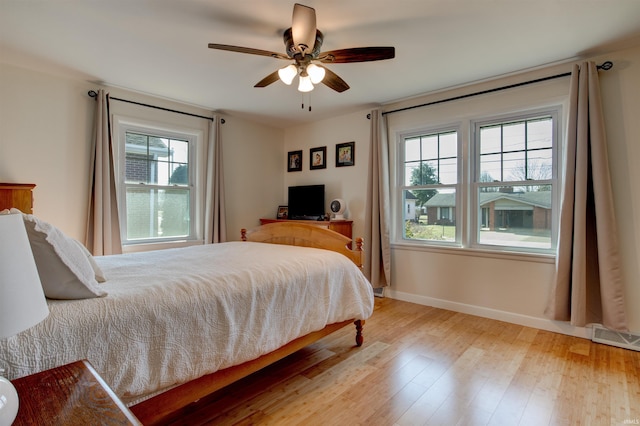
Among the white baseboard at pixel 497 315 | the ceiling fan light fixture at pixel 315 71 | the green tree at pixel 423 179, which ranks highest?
the ceiling fan light fixture at pixel 315 71

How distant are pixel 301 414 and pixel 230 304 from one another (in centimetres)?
75

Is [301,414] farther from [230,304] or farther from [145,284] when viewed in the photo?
[145,284]

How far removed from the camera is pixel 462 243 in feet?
11.3

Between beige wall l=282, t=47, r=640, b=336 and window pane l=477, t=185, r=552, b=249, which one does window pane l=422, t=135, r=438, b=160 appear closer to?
beige wall l=282, t=47, r=640, b=336

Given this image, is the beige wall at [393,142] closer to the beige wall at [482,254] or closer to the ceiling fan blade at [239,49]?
the beige wall at [482,254]

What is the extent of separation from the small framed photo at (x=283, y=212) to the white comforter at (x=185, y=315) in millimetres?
2543

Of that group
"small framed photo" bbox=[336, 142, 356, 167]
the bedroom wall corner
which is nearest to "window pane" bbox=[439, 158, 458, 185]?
"small framed photo" bbox=[336, 142, 356, 167]

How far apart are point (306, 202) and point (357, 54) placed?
2683 mm

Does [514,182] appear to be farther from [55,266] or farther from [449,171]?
[55,266]

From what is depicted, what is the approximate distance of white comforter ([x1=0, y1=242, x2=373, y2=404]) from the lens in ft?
3.64

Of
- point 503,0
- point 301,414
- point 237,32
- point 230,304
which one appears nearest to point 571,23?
point 503,0

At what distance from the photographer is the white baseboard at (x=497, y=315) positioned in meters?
2.78

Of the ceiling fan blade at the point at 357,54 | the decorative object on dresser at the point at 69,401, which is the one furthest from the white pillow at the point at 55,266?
the ceiling fan blade at the point at 357,54

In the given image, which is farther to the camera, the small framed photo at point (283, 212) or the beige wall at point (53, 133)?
the small framed photo at point (283, 212)
